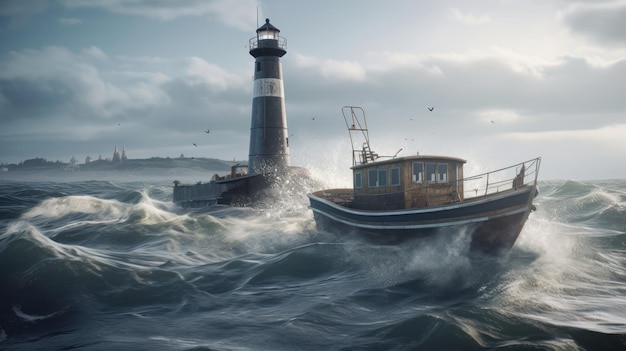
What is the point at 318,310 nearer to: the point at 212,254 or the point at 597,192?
the point at 212,254

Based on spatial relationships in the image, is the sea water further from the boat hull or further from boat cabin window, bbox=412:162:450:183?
boat cabin window, bbox=412:162:450:183

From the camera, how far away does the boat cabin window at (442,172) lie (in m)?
15.5

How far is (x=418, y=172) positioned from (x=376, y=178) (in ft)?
5.65

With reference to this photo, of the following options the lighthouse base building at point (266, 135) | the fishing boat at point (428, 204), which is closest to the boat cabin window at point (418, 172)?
the fishing boat at point (428, 204)

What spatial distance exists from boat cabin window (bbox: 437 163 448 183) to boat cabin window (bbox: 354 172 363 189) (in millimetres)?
3063

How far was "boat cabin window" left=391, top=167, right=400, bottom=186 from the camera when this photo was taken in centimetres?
1525

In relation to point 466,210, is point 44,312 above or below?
below

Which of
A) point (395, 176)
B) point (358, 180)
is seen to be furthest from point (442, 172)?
point (358, 180)

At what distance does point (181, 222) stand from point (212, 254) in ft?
22.0

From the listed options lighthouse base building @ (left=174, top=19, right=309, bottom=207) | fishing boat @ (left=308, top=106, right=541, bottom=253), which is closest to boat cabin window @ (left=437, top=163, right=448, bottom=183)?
fishing boat @ (left=308, top=106, right=541, bottom=253)

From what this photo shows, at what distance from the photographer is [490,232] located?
42.4 ft

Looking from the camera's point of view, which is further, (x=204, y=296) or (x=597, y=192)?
(x=597, y=192)

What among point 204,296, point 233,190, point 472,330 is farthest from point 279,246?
point 233,190

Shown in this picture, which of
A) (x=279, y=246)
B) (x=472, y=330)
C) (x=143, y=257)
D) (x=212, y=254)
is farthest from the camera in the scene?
(x=279, y=246)
